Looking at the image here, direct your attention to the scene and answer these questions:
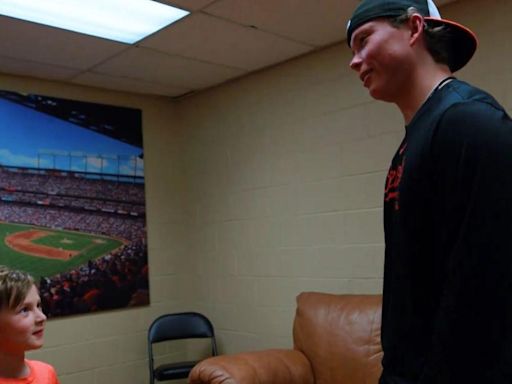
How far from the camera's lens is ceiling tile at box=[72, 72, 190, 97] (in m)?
3.67

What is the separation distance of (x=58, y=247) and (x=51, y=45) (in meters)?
1.37

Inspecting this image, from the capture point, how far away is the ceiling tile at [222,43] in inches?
113

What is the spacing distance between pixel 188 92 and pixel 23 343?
9.21 feet

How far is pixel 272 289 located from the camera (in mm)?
3582

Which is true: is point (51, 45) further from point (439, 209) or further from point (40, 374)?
point (439, 209)

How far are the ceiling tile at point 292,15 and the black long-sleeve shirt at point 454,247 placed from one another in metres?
1.85

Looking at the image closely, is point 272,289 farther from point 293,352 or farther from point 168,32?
point 168,32

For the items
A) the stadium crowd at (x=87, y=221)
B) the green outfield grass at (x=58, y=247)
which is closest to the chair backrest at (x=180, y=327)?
the stadium crowd at (x=87, y=221)

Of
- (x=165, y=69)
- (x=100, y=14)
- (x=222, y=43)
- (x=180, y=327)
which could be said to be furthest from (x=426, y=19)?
(x=180, y=327)

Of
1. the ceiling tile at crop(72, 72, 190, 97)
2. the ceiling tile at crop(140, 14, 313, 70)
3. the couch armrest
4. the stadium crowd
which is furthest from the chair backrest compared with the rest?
the ceiling tile at crop(140, 14, 313, 70)

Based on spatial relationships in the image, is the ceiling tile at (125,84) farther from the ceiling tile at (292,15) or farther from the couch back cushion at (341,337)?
the couch back cushion at (341,337)

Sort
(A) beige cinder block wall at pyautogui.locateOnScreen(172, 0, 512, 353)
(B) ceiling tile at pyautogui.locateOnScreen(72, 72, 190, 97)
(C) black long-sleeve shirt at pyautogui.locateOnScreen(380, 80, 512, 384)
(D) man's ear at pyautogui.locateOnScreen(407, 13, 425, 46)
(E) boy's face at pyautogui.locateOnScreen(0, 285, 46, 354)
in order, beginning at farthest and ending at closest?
(B) ceiling tile at pyautogui.locateOnScreen(72, 72, 190, 97)
(A) beige cinder block wall at pyautogui.locateOnScreen(172, 0, 512, 353)
(E) boy's face at pyautogui.locateOnScreen(0, 285, 46, 354)
(D) man's ear at pyautogui.locateOnScreen(407, 13, 425, 46)
(C) black long-sleeve shirt at pyautogui.locateOnScreen(380, 80, 512, 384)

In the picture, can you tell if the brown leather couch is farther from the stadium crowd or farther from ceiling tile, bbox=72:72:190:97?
ceiling tile, bbox=72:72:190:97

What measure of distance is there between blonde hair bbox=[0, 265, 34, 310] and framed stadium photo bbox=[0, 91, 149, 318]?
1772mm
